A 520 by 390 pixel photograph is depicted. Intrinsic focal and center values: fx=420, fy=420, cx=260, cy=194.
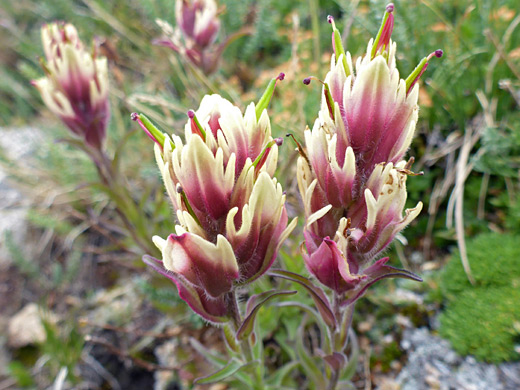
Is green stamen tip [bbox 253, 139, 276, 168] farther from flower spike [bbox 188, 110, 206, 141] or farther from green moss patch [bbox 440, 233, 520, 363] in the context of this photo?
green moss patch [bbox 440, 233, 520, 363]

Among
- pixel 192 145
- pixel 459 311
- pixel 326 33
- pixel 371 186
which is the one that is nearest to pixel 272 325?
pixel 459 311

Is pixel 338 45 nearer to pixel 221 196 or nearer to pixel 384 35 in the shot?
pixel 384 35

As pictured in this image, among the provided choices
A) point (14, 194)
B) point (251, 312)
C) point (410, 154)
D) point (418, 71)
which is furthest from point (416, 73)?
point (14, 194)

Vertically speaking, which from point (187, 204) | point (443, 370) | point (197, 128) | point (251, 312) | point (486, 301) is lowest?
point (443, 370)

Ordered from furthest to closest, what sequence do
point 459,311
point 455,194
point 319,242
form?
point 455,194 → point 459,311 → point 319,242

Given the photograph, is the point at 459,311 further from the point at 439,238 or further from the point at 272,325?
the point at 272,325
